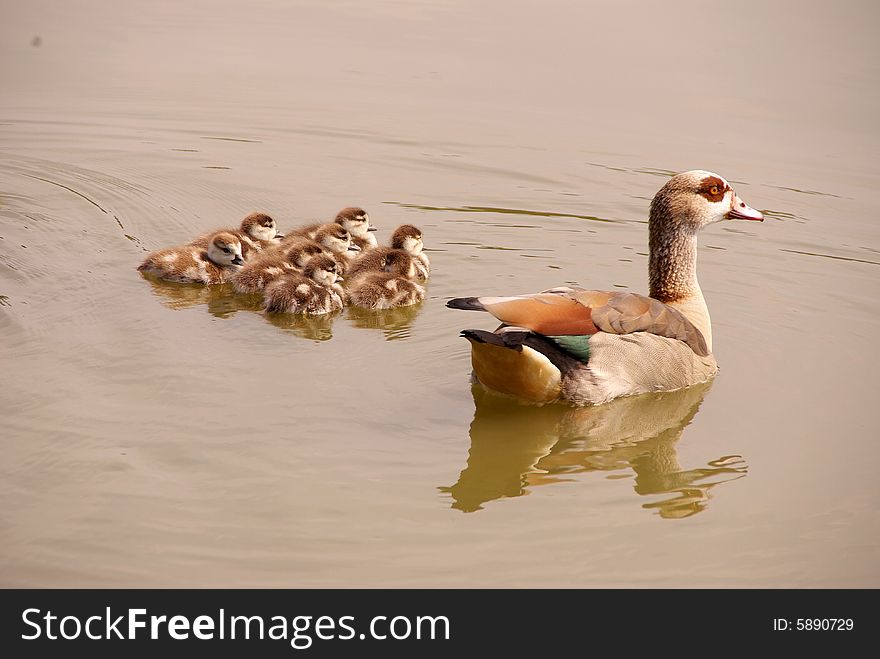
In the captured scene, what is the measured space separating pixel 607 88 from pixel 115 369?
26.0 feet

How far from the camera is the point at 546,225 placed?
9.76m

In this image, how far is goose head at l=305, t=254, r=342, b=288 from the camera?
8.16 meters

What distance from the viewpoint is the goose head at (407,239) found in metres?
8.58

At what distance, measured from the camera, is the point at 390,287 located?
26.5 feet

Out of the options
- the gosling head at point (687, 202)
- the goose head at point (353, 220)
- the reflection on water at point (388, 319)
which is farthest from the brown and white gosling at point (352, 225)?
the gosling head at point (687, 202)

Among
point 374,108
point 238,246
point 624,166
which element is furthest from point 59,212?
point 624,166

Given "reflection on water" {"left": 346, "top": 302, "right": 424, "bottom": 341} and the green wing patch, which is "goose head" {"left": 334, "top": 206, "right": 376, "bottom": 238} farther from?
the green wing patch

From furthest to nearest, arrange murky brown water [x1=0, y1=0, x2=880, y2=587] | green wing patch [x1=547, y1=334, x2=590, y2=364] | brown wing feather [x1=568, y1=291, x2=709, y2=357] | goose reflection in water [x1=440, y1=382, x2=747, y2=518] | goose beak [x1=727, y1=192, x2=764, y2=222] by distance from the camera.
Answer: goose beak [x1=727, y1=192, x2=764, y2=222] → brown wing feather [x1=568, y1=291, x2=709, y2=357] → green wing patch [x1=547, y1=334, x2=590, y2=364] → goose reflection in water [x1=440, y1=382, x2=747, y2=518] → murky brown water [x1=0, y1=0, x2=880, y2=587]

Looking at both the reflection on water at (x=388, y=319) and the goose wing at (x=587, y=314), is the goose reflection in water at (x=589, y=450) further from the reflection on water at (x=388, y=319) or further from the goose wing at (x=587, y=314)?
the reflection on water at (x=388, y=319)

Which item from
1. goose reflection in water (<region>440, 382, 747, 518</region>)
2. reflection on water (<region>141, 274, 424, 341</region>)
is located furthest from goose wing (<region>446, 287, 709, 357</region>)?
reflection on water (<region>141, 274, 424, 341</region>)

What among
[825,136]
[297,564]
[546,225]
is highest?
[825,136]

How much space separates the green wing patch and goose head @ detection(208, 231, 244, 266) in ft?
9.55

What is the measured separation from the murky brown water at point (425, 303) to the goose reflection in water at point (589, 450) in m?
0.02

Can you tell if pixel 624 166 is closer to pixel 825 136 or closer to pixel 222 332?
pixel 825 136
